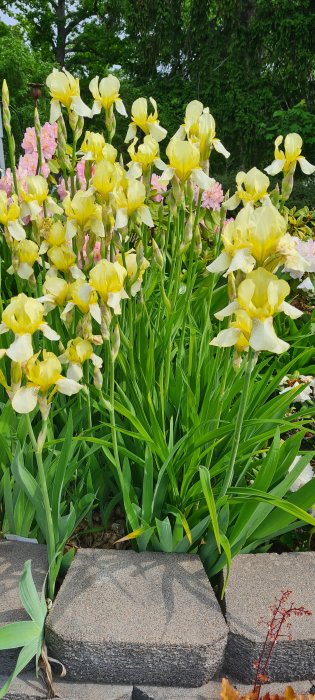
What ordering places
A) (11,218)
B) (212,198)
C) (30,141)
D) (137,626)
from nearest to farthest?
(137,626)
(11,218)
(30,141)
(212,198)

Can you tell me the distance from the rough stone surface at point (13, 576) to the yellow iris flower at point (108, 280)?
0.71 meters

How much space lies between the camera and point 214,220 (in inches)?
118

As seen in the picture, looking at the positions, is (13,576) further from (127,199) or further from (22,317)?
(127,199)

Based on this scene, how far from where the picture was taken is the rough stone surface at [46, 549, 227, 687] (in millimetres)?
1325

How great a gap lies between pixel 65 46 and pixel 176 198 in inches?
750

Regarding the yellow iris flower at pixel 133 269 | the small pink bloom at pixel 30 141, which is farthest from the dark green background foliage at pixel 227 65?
the yellow iris flower at pixel 133 269

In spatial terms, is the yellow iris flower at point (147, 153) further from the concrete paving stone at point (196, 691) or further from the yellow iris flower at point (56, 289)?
the concrete paving stone at point (196, 691)

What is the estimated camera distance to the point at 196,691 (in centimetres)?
138

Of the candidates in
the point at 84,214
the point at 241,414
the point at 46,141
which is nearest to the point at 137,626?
the point at 241,414

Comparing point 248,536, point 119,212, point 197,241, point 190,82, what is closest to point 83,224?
point 119,212

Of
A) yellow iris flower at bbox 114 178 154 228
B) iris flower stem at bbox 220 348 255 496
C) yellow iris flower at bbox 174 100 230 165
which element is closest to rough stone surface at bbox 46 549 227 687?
iris flower stem at bbox 220 348 255 496

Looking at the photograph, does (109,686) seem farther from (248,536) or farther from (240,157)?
(240,157)

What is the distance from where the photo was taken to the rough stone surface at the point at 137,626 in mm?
1325

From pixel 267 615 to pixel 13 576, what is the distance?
623 millimetres
